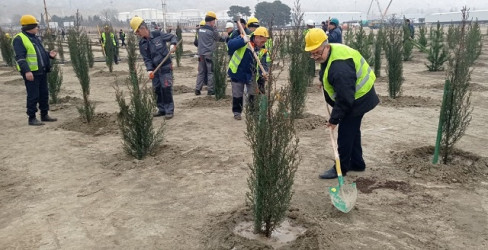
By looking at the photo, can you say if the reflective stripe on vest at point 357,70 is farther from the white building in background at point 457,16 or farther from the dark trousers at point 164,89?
the white building in background at point 457,16

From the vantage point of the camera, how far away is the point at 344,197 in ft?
11.0

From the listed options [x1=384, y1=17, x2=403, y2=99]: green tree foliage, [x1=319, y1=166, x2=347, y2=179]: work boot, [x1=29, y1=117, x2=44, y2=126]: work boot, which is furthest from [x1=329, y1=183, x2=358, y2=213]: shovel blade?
[x1=29, y1=117, x2=44, y2=126]: work boot

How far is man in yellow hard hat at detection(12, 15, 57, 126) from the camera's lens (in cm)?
612

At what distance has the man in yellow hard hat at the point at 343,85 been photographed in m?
3.66

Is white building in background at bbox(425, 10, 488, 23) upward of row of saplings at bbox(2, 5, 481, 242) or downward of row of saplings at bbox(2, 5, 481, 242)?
upward

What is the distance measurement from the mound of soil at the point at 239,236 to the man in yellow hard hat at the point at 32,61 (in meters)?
4.46

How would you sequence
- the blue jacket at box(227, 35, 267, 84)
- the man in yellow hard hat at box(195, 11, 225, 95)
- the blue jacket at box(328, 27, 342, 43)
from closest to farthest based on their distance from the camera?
the blue jacket at box(227, 35, 267, 84), the man in yellow hard hat at box(195, 11, 225, 95), the blue jacket at box(328, 27, 342, 43)

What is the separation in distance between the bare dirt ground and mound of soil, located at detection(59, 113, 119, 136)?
33mm

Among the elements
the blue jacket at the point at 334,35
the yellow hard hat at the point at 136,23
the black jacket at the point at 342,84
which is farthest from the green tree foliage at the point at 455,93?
the blue jacket at the point at 334,35

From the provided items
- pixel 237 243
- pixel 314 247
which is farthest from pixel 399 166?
pixel 237 243

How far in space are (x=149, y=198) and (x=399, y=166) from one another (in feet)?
8.95

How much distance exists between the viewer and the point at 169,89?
6828mm

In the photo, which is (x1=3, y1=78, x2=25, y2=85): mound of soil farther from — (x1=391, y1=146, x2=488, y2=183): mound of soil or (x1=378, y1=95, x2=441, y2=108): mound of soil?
(x1=391, y1=146, x2=488, y2=183): mound of soil

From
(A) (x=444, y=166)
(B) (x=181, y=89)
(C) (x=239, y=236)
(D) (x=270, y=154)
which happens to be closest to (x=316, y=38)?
(D) (x=270, y=154)
